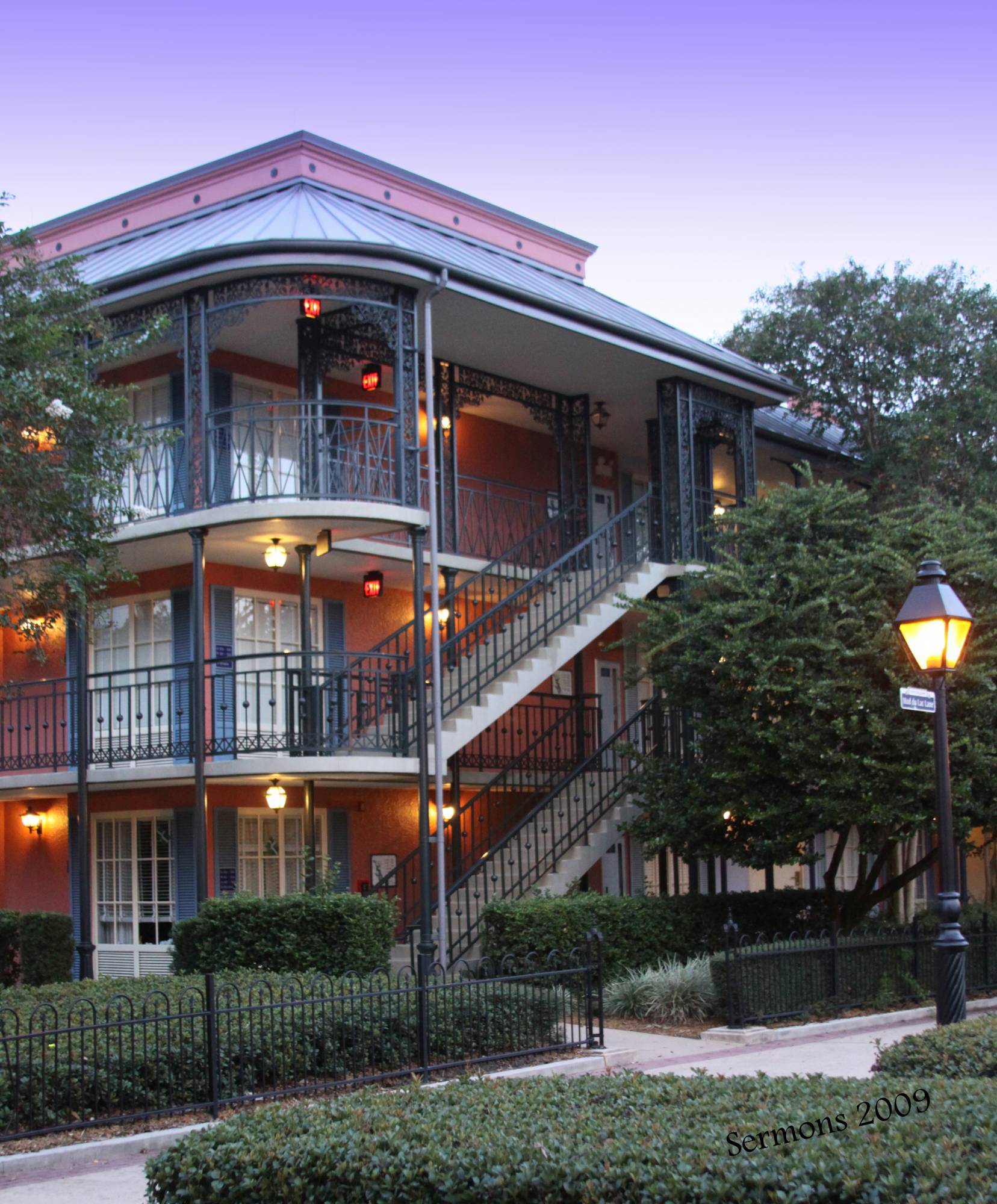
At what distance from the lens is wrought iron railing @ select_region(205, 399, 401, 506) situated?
17.5 m


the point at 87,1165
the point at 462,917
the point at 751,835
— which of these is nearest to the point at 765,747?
the point at 751,835

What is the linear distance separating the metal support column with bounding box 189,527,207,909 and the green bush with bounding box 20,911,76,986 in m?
1.79

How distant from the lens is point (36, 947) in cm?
1752

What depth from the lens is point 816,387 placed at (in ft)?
89.0

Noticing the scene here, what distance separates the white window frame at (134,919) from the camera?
19.4 meters

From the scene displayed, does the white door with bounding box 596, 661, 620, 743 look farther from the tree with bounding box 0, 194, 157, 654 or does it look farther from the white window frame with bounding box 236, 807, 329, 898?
the tree with bounding box 0, 194, 157, 654

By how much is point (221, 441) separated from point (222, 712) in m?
3.41

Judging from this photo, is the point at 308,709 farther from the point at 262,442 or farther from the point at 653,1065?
the point at 653,1065

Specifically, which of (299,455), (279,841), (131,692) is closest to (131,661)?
(131,692)

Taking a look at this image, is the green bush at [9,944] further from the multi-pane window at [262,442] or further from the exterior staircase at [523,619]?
the multi-pane window at [262,442]

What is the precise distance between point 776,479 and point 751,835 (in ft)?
39.5

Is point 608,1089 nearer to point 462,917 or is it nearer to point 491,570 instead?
point 462,917

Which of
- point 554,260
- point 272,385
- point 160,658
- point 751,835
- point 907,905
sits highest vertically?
point 554,260

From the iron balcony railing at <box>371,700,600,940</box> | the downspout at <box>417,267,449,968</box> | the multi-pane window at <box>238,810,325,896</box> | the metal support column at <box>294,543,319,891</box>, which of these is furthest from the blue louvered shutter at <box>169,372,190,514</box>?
the iron balcony railing at <box>371,700,600,940</box>
